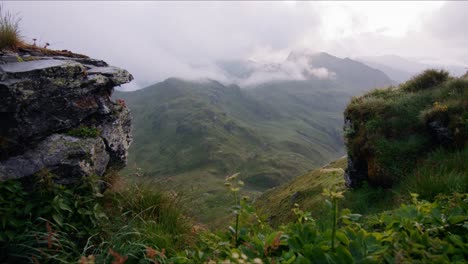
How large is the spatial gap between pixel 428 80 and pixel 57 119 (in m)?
17.2

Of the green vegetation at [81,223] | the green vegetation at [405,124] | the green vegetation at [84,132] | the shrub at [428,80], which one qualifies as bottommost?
the green vegetation at [81,223]

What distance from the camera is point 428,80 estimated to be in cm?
1775

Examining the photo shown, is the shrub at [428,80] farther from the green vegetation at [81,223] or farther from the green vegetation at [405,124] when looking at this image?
the green vegetation at [81,223]

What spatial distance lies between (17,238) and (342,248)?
555cm

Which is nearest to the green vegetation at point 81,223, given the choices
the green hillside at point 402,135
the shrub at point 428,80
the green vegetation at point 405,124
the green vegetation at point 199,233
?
the green vegetation at point 199,233

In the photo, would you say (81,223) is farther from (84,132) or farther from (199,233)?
(84,132)

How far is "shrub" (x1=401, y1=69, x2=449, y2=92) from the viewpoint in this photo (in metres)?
17.5

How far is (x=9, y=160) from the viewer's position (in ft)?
24.6

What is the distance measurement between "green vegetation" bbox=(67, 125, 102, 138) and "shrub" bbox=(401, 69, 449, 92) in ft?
50.9

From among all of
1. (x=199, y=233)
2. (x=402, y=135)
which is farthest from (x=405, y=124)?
(x=199, y=233)

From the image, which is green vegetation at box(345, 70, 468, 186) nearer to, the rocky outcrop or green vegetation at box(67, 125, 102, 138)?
the rocky outcrop

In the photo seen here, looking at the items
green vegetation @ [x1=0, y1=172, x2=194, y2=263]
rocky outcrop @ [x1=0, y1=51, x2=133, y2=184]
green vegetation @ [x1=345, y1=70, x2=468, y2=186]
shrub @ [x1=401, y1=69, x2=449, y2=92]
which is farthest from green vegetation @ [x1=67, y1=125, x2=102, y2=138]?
shrub @ [x1=401, y1=69, x2=449, y2=92]

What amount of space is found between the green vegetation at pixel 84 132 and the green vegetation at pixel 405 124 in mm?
10960

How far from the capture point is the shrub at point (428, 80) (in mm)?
17500
